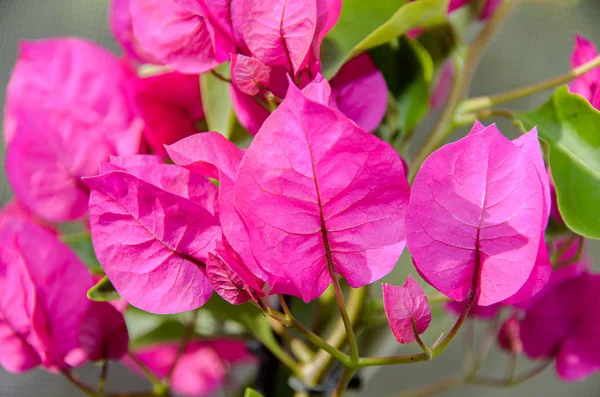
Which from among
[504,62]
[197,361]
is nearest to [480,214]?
[197,361]

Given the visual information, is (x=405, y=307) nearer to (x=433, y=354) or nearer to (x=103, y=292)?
(x=433, y=354)

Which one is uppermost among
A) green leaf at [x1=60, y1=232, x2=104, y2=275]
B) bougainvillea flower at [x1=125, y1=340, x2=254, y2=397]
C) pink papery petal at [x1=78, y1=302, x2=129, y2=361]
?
pink papery petal at [x1=78, y1=302, x2=129, y2=361]

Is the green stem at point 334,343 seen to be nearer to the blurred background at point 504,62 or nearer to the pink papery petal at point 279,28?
the pink papery petal at point 279,28

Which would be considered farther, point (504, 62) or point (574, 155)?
point (504, 62)

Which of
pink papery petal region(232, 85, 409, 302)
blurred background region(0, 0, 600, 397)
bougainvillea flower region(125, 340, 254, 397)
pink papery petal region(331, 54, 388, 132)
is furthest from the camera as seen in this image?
blurred background region(0, 0, 600, 397)

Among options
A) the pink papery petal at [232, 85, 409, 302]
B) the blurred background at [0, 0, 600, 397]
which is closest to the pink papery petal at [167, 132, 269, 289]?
the pink papery petal at [232, 85, 409, 302]

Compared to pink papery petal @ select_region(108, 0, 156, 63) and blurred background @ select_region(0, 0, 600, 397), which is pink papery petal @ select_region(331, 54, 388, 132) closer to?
pink papery petal @ select_region(108, 0, 156, 63)
